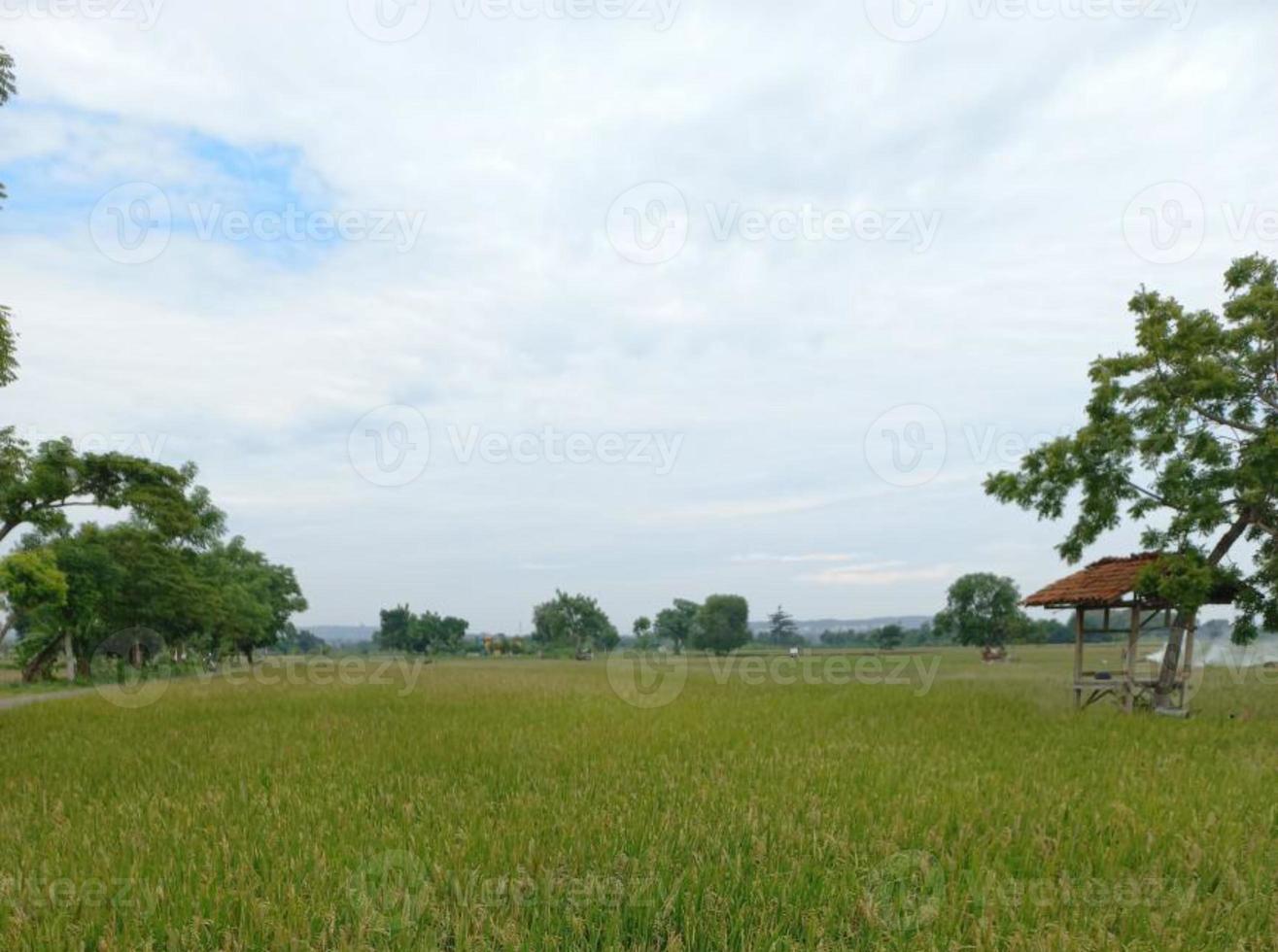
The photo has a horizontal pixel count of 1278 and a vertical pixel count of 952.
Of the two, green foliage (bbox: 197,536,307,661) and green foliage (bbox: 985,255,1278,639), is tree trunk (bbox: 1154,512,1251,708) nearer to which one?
green foliage (bbox: 985,255,1278,639)

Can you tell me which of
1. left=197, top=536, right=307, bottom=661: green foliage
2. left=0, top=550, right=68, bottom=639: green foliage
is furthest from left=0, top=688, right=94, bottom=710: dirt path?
left=197, top=536, right=307, bottom=661: green foliage

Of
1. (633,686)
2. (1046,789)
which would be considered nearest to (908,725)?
(1046,789)

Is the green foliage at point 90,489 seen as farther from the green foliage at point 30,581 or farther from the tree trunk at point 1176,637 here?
the tree trunk at point 1176,637

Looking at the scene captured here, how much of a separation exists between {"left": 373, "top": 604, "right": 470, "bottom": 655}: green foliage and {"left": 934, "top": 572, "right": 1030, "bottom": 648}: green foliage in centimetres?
8016

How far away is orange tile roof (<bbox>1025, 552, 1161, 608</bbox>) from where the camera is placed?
64.0 ft

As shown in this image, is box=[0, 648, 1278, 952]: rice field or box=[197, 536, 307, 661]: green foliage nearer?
box=[0, 648, 1278, 952]: rice field

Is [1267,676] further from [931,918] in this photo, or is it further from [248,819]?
[248,819]

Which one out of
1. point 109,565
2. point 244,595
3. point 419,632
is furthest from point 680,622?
point 109,565

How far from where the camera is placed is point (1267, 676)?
36.1 m

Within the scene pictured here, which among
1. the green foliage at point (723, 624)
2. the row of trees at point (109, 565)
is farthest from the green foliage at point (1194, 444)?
the green foliage at point (723, 624)

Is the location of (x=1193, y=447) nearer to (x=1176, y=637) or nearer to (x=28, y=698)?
(x=1176, y=637)

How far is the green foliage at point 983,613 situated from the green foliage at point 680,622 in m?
42.4

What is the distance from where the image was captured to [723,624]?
115188 mm

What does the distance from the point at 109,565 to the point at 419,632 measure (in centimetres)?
9706
